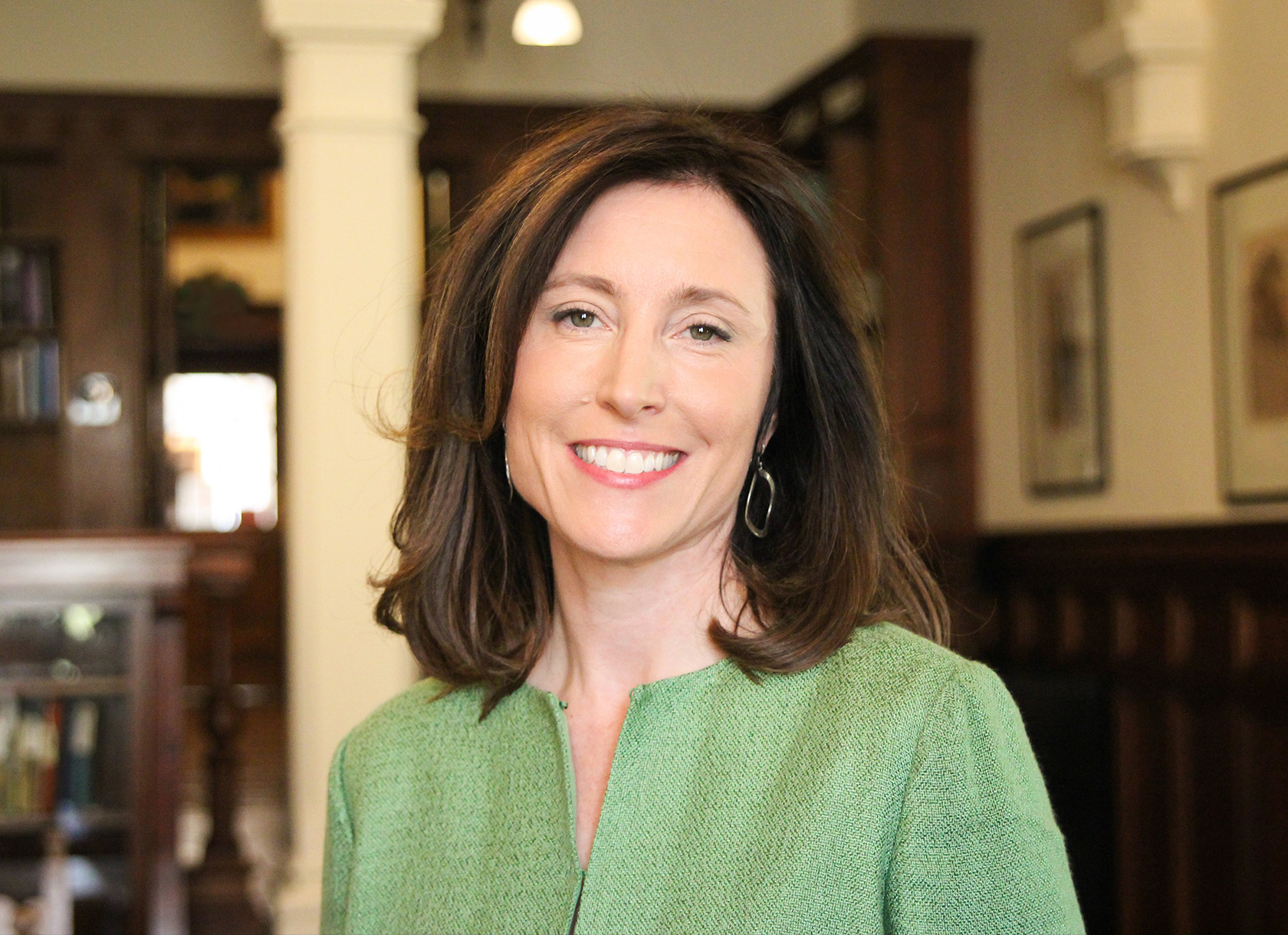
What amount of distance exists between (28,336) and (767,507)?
582cm

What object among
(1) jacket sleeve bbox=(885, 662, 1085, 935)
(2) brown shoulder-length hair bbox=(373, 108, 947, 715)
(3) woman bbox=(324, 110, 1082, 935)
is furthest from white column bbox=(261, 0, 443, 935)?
(1) jacket sleeve bbox=(885, 662, 1085, 935)

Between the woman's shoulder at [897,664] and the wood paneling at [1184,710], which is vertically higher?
the woman's shoulder at [897,664]

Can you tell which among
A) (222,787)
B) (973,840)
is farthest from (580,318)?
(222,787)

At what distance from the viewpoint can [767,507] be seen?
4.47 ft

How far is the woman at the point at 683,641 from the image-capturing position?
3.66ft

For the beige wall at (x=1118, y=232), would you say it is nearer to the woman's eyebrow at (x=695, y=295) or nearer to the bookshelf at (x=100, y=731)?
the bookshelf at (x=100, y=731)

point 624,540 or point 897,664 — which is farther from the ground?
point 624,540

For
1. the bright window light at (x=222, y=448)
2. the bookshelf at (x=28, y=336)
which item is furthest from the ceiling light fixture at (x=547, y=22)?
the bright window light at (x=222, y=448)

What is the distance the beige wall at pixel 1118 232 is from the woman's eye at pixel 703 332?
8.58 feet

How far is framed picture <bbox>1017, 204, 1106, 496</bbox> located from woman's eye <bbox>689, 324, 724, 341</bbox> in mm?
3268

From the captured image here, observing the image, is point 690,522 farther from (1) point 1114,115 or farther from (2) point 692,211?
(1) point 1114,115

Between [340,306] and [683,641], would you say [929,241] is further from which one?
[683,641]

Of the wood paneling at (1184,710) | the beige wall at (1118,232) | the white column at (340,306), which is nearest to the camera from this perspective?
the wood paneling at (1184,710)

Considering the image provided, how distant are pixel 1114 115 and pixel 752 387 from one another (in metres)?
3.01
